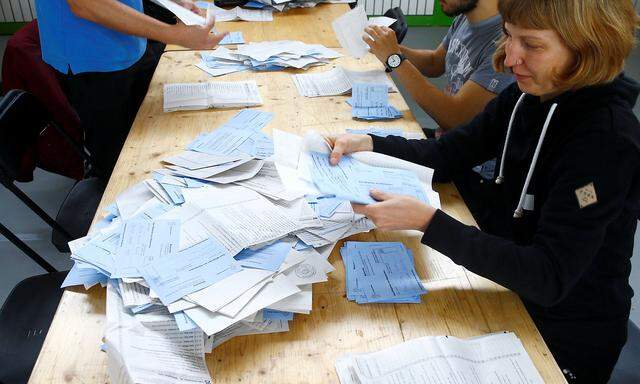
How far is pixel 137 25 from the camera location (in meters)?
1.75

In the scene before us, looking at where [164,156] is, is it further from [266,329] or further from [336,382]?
[336,382]

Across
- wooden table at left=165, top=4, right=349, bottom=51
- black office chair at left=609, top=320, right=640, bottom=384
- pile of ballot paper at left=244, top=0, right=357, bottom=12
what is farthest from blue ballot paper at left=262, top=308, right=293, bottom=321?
pile of ballot paper at left=244, top=0, right=357, bottom=12

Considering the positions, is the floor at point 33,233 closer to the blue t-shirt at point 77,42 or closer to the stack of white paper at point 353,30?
the blue t-shirt at point 77,42

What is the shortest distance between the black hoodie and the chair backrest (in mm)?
1231

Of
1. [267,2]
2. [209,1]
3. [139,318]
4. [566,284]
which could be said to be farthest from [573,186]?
[209,1]

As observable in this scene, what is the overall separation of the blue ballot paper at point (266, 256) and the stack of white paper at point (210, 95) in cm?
84

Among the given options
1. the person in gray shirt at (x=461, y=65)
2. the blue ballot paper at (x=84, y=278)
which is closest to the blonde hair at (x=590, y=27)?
the person in gray shirt at (x=461, y=65)

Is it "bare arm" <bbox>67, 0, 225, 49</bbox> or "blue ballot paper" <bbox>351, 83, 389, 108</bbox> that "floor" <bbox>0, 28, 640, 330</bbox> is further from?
"blue ballot paper" <bbox>351, 83, 389, 108</bbox>

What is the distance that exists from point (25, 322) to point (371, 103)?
123 cm

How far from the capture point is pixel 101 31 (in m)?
1.75

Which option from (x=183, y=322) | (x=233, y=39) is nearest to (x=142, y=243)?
(x=183, y=322)

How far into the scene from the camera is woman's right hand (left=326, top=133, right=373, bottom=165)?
136 cm

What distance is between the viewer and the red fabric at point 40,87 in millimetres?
2428

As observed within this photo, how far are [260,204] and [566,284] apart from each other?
649 millimetres
